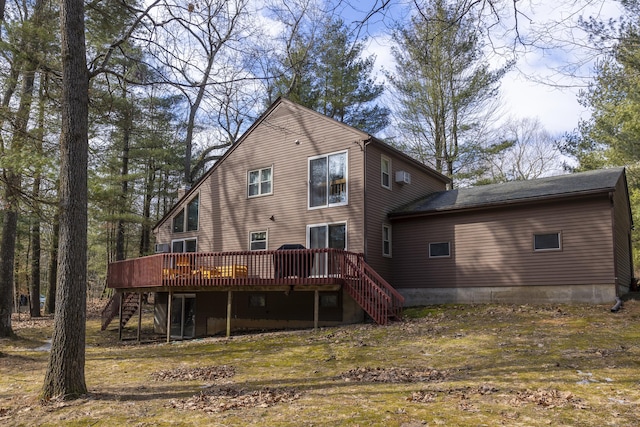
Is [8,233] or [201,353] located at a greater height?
[8,233]

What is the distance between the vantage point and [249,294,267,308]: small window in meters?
17.5

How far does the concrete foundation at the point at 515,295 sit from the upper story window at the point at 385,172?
3.93 metres

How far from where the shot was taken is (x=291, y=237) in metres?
17.6

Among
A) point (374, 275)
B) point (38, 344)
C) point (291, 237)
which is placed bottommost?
point (38, 344)

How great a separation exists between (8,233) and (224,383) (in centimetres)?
1018

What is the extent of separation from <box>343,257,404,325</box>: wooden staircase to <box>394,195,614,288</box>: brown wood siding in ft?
8.98

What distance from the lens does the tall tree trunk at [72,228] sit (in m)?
7.12

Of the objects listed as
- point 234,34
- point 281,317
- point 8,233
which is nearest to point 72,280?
point 234,34

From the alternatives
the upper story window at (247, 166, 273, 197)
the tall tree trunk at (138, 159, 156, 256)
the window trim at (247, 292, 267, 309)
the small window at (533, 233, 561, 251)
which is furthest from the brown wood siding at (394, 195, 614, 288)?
the tall tree trunk at (138, 159, 156, 256)

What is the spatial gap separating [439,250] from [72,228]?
480 inches

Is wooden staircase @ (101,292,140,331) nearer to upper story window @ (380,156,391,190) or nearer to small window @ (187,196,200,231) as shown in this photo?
small window @ (187,196,200,231)

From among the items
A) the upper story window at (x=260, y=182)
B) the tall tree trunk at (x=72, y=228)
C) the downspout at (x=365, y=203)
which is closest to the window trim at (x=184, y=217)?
the upper story window at (x=260, y=182)

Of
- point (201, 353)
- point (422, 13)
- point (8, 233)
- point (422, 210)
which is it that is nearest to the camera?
point (422, 13)

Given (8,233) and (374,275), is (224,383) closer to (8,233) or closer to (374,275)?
(374,275)
